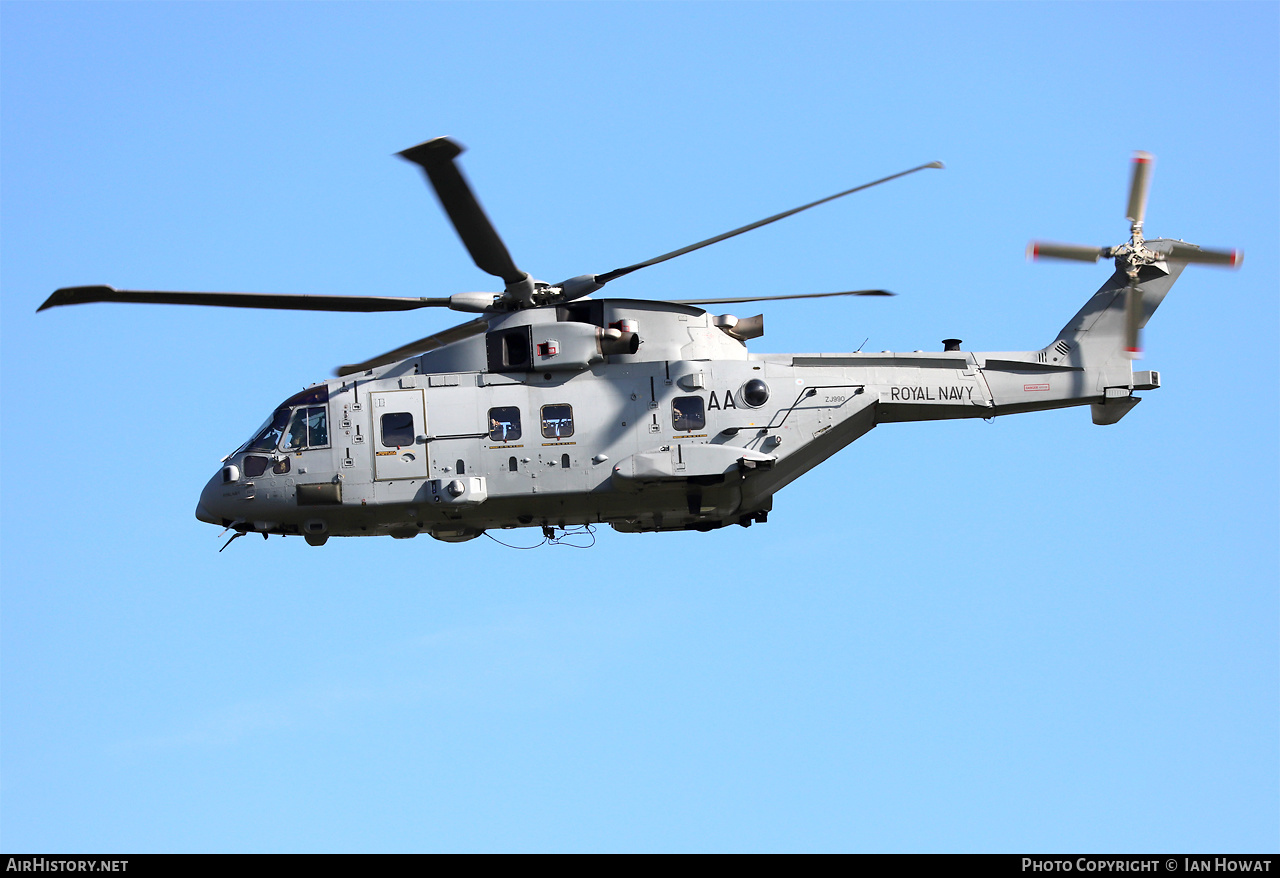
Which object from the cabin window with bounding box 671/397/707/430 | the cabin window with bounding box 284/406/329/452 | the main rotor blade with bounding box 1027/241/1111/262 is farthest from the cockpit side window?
the main rotor blade with bounding box 1027/241/1111/262

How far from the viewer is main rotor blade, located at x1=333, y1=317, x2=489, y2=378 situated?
32.8m

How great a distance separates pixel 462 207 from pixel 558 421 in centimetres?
510

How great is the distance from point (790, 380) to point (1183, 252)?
9466 millimetres

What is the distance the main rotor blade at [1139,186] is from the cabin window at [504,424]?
1412 centimetres

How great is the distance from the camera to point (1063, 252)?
32.5 m

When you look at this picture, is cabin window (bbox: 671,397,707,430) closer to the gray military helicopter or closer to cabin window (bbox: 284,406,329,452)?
the gray military helicopter

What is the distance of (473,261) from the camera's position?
30.3 m

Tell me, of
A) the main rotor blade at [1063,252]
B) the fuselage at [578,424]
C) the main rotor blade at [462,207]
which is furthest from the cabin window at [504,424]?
the main rotor blade at [1063,252]

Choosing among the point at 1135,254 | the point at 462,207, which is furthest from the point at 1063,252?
the point at 462,207

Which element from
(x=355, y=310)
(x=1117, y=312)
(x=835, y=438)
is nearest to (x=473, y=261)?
(x=355, y=310)

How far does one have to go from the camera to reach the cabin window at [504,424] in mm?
31062

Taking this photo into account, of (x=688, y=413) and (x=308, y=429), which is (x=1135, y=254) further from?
(x=308, y=429)
